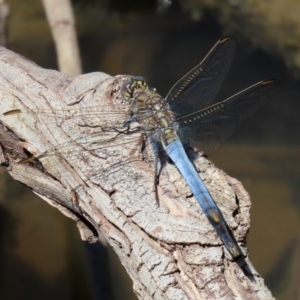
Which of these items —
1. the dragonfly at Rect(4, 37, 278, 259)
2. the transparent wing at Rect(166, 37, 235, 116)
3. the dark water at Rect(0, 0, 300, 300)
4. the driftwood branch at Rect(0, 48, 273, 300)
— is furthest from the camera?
the dark water at Rect(0, 0, 300, 300)

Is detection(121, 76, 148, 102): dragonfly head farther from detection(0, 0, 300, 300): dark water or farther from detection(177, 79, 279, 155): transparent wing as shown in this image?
detection(0, 0, 300, 300): dark water

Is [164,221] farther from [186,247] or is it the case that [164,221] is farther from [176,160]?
[176,160]

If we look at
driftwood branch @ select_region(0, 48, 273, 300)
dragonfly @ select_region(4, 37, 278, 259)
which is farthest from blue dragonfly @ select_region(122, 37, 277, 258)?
driftwood branch @ select_region(0, 48, 273, 300)

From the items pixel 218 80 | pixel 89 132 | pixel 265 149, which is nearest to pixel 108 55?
pixel 265 149

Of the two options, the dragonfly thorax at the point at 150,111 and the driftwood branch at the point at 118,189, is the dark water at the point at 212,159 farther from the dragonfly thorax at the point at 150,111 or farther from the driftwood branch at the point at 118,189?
the driftwood branch at the point at 118,189

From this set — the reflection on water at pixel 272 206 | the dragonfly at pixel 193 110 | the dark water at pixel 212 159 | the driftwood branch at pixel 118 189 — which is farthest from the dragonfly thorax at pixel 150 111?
the reflection on water at pixel 272 206

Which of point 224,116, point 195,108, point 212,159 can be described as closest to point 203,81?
point 195,108

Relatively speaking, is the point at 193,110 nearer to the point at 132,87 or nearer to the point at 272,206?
the point at 132,87
